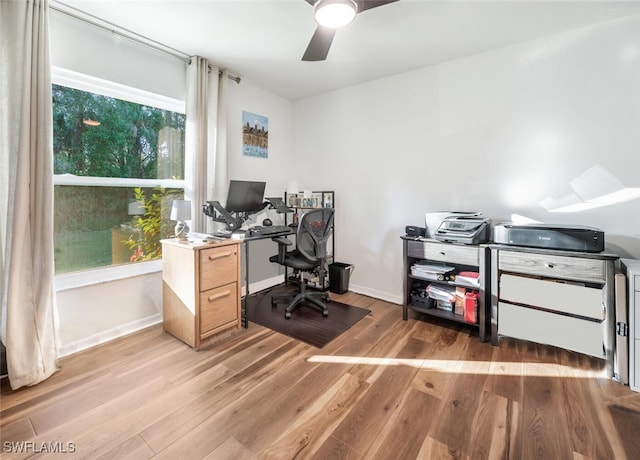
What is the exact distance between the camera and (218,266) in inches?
88.8

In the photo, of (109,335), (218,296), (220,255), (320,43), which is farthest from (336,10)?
(109,335)

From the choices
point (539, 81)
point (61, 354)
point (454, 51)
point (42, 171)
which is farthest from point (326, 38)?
point (61, 354)

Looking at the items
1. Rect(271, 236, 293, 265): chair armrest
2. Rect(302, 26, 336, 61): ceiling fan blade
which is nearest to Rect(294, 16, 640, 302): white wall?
Rect(271, 236, 293, 265): chair armrest

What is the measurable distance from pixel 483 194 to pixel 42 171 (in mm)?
3288

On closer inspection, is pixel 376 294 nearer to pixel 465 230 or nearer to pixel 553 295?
pixel 465 230

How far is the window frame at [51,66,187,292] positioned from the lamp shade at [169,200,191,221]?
37cm

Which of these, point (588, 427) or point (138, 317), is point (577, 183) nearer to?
point (588, 427)

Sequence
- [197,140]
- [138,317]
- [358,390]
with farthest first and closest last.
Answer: [197,140] → [138,317] → [358,390]

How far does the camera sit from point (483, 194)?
2.60 m

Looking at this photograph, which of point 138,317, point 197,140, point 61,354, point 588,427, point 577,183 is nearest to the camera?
point 588,427

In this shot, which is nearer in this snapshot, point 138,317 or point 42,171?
point 42,171

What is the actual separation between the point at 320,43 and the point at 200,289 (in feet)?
6.23

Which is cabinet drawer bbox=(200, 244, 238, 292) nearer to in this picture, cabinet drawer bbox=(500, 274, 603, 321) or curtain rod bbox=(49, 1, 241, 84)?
curtain rod bbox=(49, 1, 241, 84)

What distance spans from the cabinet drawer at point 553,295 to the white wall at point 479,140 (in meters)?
0.53
